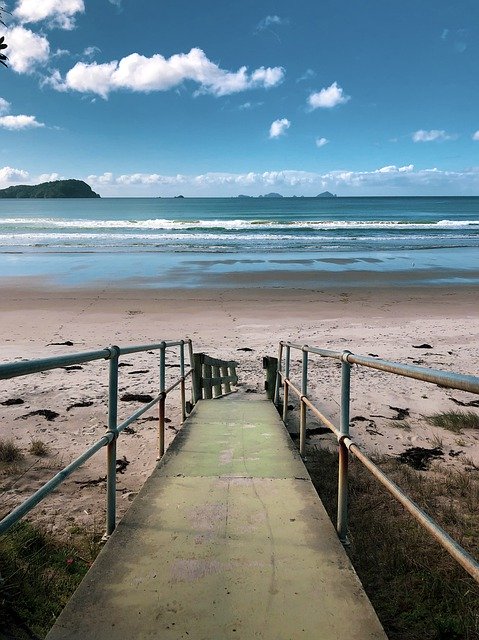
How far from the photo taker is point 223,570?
7.45ft

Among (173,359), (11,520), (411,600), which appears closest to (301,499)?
(411,600)

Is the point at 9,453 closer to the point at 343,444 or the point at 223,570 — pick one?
the point at 223,570

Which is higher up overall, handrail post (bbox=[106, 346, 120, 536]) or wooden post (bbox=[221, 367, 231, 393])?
handrail post (bbox=[106, 346, 120, 536])

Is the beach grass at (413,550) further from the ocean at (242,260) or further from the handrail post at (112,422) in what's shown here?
the ocean at (242,260)

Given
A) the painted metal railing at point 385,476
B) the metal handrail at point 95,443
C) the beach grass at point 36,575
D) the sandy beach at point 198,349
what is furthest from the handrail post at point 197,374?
the beach grass at point 36,575

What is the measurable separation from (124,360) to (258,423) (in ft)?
14.7

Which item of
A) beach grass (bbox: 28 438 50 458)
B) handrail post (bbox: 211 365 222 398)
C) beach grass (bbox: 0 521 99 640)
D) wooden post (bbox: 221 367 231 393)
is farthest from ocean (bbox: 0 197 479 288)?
beach grass (bbox: 0 521 99 640)

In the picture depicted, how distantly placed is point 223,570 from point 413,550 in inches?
56.7

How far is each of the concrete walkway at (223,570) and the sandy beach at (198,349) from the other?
1.07 meters

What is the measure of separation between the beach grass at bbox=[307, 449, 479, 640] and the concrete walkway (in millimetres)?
494

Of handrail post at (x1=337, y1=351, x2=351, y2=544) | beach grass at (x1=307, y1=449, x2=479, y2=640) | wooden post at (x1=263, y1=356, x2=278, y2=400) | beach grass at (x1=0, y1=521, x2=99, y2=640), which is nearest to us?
beach grass at (x1=0, y1=521, x2=99, y2=640)

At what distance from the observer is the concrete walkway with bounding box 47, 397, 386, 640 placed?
190 centimetres

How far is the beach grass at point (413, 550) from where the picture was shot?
2.44 meters

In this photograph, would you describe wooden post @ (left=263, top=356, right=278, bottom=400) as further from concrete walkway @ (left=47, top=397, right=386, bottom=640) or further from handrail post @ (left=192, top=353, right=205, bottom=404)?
concrete walkway @ (left=47, top=397, right=386, bottom=640)
